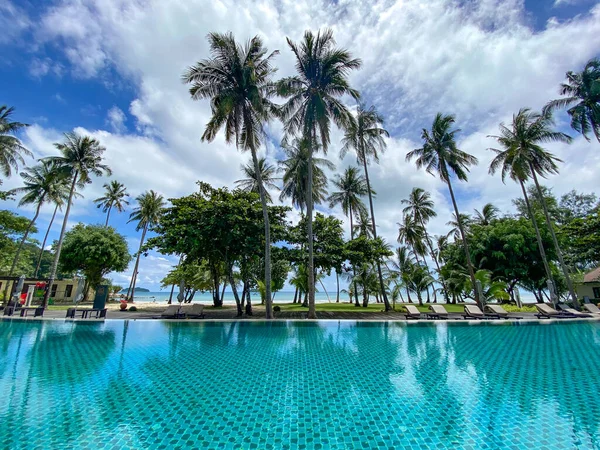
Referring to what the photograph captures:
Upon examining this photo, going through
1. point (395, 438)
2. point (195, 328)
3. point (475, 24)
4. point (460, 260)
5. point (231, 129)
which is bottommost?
point (395, 438)

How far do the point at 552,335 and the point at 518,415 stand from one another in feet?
34.4

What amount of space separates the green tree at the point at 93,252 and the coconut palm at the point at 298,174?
67.1ft

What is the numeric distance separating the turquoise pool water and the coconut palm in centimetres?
1725

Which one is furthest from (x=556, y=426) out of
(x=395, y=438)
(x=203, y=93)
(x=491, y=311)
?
(x=203, y=93)

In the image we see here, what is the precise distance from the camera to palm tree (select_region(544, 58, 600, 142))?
19.8m

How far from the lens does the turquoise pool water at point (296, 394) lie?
3.66 metres

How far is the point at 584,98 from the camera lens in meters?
20.4

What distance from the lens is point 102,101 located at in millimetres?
15117

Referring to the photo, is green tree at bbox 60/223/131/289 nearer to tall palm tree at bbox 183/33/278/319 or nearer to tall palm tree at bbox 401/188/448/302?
tall palm tree at bbox 183/33/278/319

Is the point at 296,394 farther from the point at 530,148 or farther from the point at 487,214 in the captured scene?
the point at 487,214

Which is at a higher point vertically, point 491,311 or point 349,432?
point 491,311

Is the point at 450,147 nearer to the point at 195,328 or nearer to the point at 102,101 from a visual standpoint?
the point at 195,328

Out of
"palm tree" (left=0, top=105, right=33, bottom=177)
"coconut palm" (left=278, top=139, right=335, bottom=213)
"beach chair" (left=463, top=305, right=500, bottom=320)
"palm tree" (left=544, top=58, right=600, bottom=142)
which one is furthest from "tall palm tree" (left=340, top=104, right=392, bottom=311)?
"palm tree" (left=0, top=105, right=33, bottom=177)

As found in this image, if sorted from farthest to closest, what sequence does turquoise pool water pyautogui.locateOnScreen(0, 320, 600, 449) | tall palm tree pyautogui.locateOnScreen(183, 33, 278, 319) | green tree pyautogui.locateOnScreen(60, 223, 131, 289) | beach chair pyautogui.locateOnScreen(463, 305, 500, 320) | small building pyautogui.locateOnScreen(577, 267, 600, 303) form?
small building pyautogui.locateOnScreen(577, 267, 600, 303) < green tree pyautogui.locateOnScreen(60, 223, 131, 289) < beach chair pyautogui.locateOnScreen(463, 305, 500, 320) < tall palm tree pyautogui.locateOnScreen(183, 33, 278, 319) < turquoise pool water pyautogui.locateOnScreen(0, 320, 600, 449)
